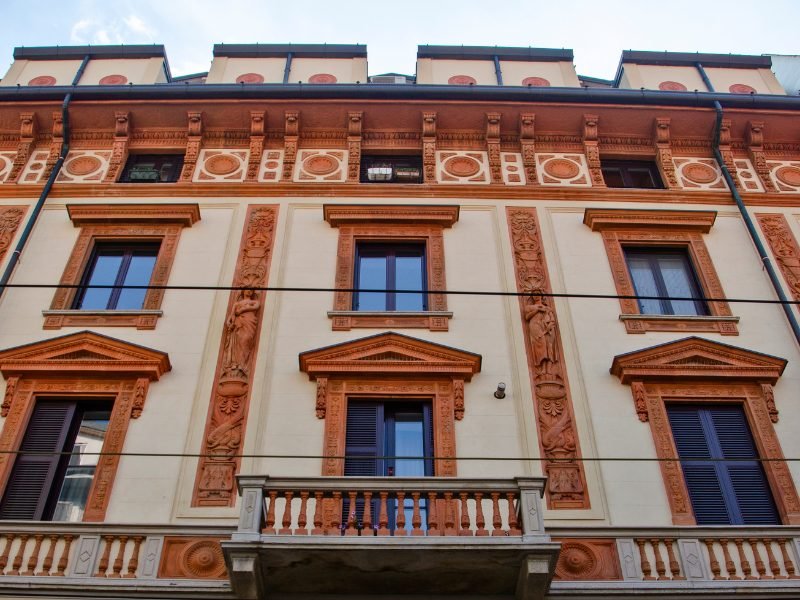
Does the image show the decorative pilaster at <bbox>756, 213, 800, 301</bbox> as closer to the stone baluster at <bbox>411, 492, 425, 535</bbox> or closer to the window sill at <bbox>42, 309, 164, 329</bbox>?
the stone baluster at <bbox>411, 492, 425, 535</bbox>

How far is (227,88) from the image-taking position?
18.5 m

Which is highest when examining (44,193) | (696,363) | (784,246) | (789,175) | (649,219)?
(789,175)

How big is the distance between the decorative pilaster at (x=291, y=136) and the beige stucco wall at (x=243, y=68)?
1.96 m

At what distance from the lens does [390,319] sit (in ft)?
49.2

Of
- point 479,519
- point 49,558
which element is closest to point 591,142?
point 479,519

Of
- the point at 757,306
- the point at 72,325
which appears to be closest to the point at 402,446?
the point at 72,325

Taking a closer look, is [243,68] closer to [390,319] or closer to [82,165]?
[82,165]

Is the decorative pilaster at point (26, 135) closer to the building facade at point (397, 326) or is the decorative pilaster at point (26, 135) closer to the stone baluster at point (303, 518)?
the building facade at point (397, 326)

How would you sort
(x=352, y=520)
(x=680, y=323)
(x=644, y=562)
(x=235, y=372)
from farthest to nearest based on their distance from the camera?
1. (x=680, y=323)
2. (x=235, y=372)
3. (x=644, y=562)
4. (x=352, y=520)

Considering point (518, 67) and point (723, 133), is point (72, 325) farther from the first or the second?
point (723, 133)

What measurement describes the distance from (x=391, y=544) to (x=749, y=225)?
1083 centimetres

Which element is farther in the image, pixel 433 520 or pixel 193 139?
pixel 193 139

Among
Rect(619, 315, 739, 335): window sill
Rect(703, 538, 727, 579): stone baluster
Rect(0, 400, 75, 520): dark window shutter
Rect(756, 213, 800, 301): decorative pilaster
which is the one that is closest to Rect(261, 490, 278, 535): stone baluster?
Rect(0, 400, 75, 520): dark window shutter

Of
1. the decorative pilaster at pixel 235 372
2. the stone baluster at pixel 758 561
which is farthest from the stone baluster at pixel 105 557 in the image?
the stone baluster at pixel 758 561
